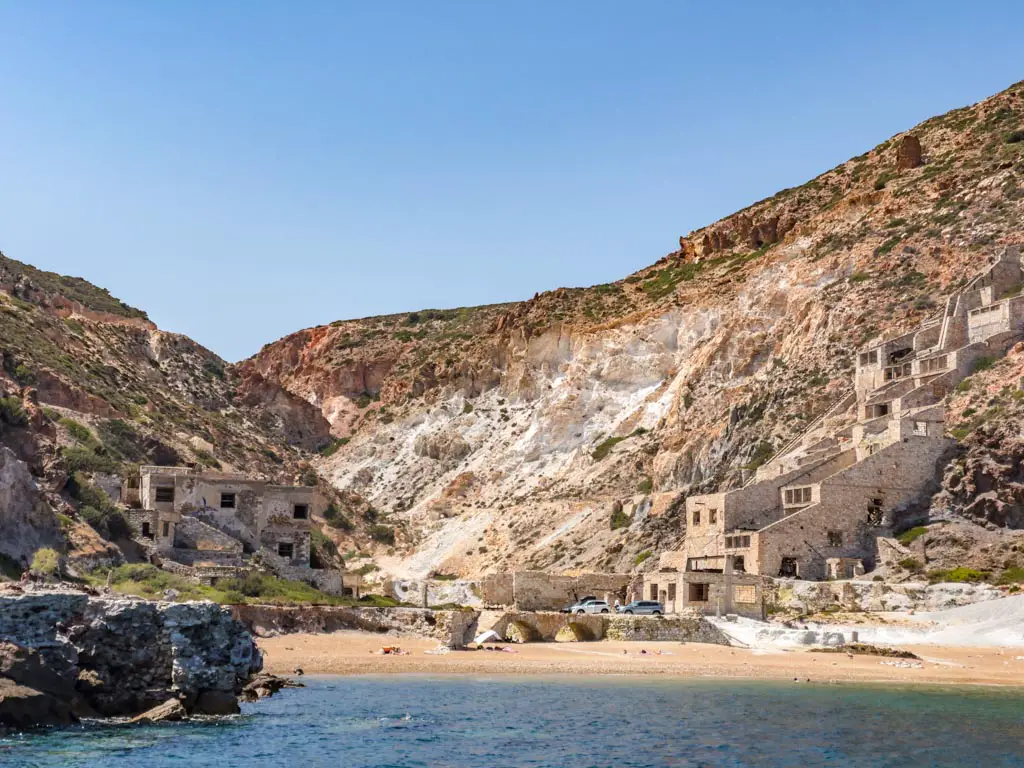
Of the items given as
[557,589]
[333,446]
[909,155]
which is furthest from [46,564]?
[333,446]

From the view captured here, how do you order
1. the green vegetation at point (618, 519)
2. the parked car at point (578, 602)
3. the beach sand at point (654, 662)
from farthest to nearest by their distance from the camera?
the green vegetation at point (618, 519)
the parked car at point (578, 602)
the beach sand at point (654, 662)

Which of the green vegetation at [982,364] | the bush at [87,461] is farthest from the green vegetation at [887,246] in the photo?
the bush at [87,461]

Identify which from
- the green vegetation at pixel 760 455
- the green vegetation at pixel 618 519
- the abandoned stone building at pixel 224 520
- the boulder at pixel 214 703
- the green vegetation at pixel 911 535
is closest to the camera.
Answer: the boulder at pixel 214 703

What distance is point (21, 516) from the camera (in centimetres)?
3753

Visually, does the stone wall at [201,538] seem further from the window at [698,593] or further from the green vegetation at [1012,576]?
the green vegetation at [1012,576]

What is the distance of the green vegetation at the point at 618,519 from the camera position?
64.1 meters

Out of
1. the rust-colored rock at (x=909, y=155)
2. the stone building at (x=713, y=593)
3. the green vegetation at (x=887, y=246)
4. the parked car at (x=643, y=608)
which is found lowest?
the parked car at (x=643, y=608)

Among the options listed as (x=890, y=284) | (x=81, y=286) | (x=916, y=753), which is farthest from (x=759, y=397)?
(x=81, y=286)

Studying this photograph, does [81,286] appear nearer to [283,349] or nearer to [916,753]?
[283,349]

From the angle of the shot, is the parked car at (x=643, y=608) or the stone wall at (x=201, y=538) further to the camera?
the stone wall at (x=201, y=538)

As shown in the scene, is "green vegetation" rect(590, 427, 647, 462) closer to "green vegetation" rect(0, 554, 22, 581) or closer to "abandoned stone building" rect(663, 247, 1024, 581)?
"abandoned stone building" rect(663, 247, 1024, 581)

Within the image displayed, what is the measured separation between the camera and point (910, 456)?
49781mm

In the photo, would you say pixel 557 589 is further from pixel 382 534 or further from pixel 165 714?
pixel 165 714

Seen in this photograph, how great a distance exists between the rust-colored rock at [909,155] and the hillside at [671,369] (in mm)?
196
